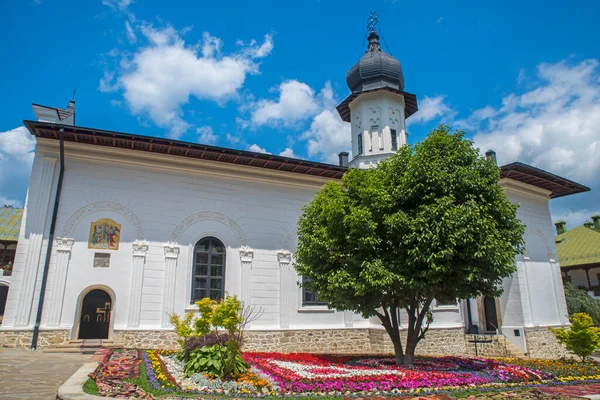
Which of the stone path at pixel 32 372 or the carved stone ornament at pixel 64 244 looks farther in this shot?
the carved stone ornament at pixel 64 244

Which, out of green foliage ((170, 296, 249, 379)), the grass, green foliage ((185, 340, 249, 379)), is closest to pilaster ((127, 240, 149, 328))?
green foliage ((170, 296, 249, 379))

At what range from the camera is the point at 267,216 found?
Result: 15.2 meters

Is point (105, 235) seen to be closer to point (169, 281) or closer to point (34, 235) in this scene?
point (34, 235)

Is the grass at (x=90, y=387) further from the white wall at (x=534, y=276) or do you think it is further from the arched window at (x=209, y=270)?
the white wall at (x=534, y=276)

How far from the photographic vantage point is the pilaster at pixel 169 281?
508 inches

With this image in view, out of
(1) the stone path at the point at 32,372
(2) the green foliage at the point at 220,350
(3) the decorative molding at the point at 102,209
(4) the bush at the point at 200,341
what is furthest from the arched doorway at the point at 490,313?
(1) the stone path at the point at 32,372

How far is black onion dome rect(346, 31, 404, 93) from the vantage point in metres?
19.8

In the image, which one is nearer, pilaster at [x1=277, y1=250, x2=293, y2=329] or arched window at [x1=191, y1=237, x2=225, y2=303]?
arched window at [x1=191, y1=237, x2=225, y2=303]

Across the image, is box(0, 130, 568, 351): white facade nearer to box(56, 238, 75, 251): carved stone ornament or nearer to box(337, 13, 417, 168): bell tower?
box(56, 238, 75, 251): carved stone ornament

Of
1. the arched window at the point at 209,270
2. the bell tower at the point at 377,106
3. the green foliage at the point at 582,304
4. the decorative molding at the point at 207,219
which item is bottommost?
the green foliage at the point at 582,304

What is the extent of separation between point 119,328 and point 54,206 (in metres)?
4.11

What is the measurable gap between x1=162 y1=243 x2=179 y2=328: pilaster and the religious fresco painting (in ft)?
5.01

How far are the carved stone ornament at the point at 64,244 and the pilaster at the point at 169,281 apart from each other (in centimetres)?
270

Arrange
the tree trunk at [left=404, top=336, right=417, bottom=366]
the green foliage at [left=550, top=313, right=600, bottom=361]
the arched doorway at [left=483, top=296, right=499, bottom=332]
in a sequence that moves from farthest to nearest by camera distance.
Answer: the arched doorway at [left=483, top=296, right=499, bottom=332] < the green foliage at [left=550, top=313, right=600, bottom=361] < the tree trunk at [left=404, top=336, right=417, bottom=366]
